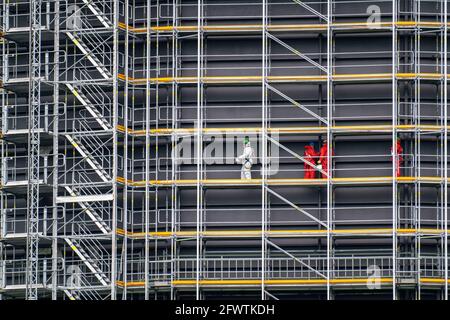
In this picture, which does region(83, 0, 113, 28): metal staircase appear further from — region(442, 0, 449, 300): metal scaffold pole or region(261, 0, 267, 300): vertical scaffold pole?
region(442, 0, 449, 300): metal scaffold pole

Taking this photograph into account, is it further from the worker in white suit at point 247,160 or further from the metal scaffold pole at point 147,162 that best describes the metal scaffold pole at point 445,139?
the metal scaffold pole at point 147,162

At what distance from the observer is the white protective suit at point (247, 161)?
5509 centimetres

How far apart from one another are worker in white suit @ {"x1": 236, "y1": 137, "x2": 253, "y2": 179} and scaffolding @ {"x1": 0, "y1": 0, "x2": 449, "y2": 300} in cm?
24

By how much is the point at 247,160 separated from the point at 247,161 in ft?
0.10

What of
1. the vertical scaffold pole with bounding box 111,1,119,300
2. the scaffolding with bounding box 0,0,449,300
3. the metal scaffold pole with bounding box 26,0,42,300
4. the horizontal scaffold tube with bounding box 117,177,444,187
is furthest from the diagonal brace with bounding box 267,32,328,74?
the metal scaffold pole with bounding box 26,0,42,300

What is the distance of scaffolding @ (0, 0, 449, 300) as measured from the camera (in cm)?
5444

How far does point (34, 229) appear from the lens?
55.2 metres

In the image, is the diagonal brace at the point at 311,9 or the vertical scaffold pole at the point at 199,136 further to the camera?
the diagonal brace at the point at 311,9

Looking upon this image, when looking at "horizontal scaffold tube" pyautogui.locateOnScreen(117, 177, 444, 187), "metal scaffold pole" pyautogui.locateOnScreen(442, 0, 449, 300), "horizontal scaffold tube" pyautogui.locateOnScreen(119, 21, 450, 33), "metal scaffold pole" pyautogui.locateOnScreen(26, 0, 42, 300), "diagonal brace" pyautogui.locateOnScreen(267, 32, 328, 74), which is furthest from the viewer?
"diagonal brace" pyautogui.locateOnScreen(267, 32, 328, 74)

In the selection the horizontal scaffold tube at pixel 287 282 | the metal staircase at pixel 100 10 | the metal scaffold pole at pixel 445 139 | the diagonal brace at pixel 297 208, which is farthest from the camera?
the metal staircase at pixel 100 10

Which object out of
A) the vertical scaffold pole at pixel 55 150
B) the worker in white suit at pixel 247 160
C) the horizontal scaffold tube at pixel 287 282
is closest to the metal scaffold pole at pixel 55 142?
the vertical scaffold pole at pixel 55 150

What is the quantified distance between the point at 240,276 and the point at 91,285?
4.43 meters

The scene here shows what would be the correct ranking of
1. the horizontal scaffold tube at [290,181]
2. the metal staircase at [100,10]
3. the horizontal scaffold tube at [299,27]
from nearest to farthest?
the horizontal scaffold tube at [290,181] < the horizontal scaffold tube at [299,27] < the metal staircase at [100,10]
